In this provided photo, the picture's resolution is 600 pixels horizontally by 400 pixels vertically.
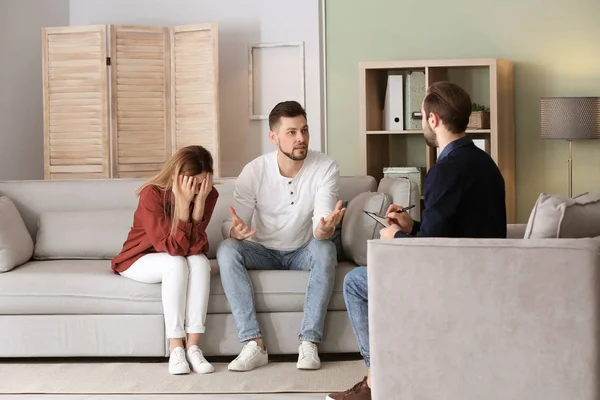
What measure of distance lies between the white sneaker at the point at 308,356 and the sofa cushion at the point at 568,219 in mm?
1296

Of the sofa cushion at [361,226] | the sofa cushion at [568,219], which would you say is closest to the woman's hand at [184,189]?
the sofa cushion at [361,226]

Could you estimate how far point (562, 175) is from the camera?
5812 mm

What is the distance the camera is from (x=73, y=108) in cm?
604

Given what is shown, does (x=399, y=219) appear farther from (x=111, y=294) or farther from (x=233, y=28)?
(x=233, y=28)

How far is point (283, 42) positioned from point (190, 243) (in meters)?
2.89

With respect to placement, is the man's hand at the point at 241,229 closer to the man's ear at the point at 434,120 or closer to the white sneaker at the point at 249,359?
the white sneaker at the point at 249,359

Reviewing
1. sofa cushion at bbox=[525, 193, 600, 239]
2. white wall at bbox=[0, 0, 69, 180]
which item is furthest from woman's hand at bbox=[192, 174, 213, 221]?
white wall at bbox=[0, 0, 69, 180]

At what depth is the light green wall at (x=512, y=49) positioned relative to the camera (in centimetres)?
576

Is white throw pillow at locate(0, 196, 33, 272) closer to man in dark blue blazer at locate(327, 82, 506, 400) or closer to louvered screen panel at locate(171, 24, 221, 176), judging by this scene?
man in dark blue blazer at locate(327, 82, 506, 400)

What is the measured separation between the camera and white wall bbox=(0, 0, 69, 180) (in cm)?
591

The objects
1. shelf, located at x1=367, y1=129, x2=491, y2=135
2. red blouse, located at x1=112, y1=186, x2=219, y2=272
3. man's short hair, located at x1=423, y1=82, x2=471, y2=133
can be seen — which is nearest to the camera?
man's short hair, located at x1=423, y1=82, x2=471, y2=133

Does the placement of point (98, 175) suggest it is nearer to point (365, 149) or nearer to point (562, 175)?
point (365, 149)

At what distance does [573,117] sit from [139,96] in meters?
2.82

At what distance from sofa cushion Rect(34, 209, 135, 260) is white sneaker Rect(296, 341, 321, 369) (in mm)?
1128
